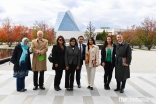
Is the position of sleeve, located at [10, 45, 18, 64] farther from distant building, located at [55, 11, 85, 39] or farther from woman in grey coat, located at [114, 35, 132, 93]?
distant building, located at [55, 11, 85, 39]

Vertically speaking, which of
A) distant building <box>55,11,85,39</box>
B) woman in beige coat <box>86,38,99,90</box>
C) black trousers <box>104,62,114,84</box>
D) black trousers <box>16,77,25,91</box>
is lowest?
black trousers <box>16,77,25,91</box>

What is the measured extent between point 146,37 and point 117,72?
28565 mm

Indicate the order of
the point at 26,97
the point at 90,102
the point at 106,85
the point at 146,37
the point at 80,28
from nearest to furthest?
the point at 90,102 → the point at 26,97 → the point at 106,85 → the point at 146,37 → the point at 80,28

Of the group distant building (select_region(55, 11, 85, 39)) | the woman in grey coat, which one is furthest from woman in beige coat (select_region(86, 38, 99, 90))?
distant building (select_region(55, 11, 85, 39))

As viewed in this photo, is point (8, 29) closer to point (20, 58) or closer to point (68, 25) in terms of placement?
point (20, 58)

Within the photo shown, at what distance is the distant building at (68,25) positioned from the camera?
7106 cm

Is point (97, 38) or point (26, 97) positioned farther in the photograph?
point (97, 38)

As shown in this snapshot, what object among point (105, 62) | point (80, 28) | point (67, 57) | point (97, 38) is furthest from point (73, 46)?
point (80, 28)

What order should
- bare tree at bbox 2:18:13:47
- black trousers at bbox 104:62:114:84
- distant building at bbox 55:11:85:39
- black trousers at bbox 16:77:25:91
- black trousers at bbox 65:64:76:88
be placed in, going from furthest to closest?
distant building at bbox 55:11:85:39 < bare tree at bbox 2:18:13:47 < black trousers at bbox 104:62:114:84 < black trousers at bbox 65:64:76:88 < black trousers at bbox 16:77:25:91

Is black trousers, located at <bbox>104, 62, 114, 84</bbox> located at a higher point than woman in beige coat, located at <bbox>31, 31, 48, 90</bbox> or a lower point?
lower

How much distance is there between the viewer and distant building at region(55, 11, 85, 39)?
7106cm

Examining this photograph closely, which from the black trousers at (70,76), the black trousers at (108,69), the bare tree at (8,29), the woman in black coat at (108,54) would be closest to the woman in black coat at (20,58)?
the black trousers at (70,76)

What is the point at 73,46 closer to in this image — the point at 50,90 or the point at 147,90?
the point at 50,90

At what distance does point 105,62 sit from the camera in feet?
17.8
